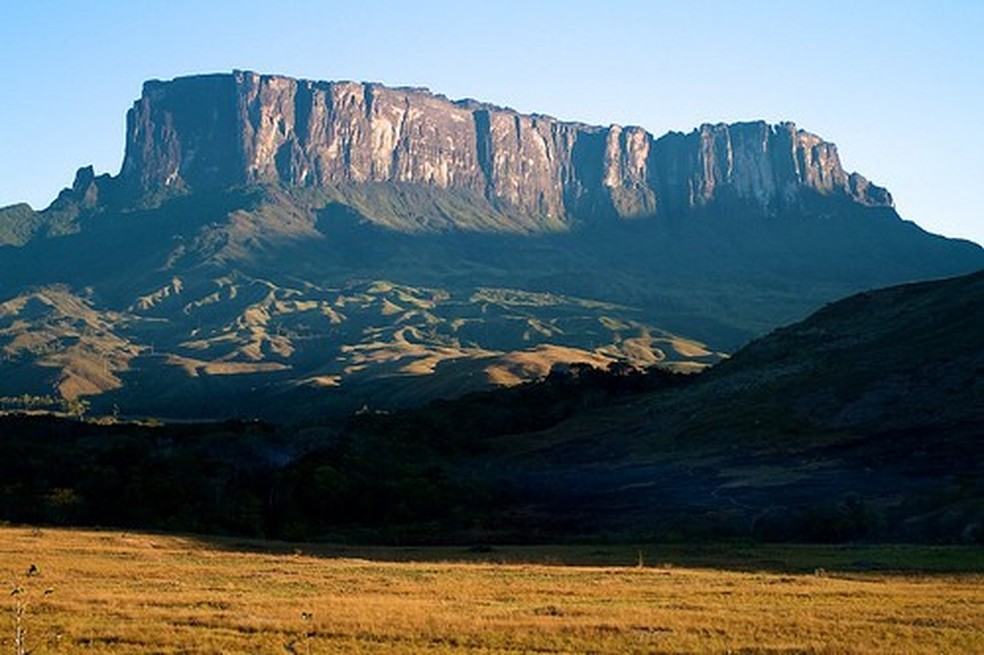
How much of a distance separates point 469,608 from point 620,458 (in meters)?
94.2

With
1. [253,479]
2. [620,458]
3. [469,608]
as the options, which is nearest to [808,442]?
[620,458]

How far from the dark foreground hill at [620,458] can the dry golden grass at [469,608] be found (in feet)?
99.9

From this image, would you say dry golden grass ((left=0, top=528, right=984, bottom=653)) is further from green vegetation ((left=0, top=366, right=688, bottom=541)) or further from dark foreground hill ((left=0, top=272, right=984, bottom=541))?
green vegetation ((left=0, top=366, right=688, bottom=541))

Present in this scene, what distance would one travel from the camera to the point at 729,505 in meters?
102

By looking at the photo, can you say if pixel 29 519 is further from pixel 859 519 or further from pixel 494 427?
pixel 494 427

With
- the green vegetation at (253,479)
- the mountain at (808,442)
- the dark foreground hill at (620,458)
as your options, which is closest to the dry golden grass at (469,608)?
the dark foreground hill at (620,458)

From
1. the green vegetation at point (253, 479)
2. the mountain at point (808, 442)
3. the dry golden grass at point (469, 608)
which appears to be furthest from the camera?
the green vegetation at point (253, 479)

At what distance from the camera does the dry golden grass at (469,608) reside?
126 feet

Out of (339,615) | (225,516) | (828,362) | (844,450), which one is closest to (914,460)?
(844,450)

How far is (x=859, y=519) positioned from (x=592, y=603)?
154 feet

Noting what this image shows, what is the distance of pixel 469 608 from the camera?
46031 mm

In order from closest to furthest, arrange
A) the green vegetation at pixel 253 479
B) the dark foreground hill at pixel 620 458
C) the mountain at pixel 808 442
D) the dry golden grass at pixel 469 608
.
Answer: the dry golden grass at pixel 469 608
the mountain at pixel 808 442
the dark foreground hill at pixel 620 458
the green vegetation at pixel 253 479

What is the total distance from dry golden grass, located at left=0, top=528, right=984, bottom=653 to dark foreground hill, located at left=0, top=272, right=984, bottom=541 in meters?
30.4

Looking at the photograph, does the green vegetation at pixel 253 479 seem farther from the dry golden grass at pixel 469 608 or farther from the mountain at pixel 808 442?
the dry golden grass at pixel 469 608
